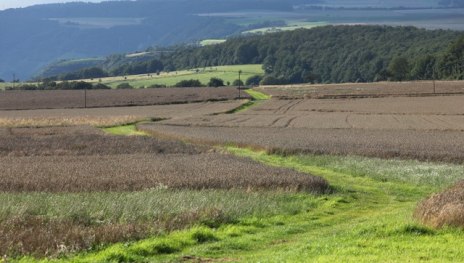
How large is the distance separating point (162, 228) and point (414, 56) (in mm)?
151731

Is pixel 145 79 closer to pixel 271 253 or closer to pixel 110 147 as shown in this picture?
pixel 110 147

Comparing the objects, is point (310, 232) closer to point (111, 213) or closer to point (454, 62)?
point (111, 213)

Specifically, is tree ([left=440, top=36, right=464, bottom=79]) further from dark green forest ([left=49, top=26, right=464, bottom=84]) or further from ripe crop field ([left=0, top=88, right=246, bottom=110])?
ripe crop field ([left=0, top=88, right=246, bottom=110])

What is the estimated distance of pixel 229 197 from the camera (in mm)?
20406

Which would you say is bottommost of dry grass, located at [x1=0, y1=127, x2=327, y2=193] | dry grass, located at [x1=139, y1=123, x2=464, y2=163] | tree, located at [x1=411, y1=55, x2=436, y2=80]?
dry grass, located at [x1=139, y1=123, x2=464, y2=163]

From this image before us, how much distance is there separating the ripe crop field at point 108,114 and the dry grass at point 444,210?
55.0 metres

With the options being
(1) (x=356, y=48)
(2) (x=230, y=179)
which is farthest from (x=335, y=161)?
(1) (x=356, y=48)

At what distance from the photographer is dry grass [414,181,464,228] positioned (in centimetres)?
1482

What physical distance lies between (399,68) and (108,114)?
8249cm

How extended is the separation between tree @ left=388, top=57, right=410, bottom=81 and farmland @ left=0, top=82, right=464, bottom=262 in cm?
9708

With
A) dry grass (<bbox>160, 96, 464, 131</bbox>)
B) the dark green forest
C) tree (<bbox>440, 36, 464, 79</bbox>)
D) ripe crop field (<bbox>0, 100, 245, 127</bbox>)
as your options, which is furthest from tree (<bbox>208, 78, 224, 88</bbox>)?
dry grass (<bbox>160, 96, 464, 131</bbox>)

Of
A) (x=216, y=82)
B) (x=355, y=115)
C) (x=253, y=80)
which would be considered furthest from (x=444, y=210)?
(x=253, y=80)

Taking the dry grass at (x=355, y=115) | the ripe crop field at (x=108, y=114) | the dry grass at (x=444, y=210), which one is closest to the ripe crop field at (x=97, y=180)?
the dry grass at (x=444, y=210)

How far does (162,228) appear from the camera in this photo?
15.1m
